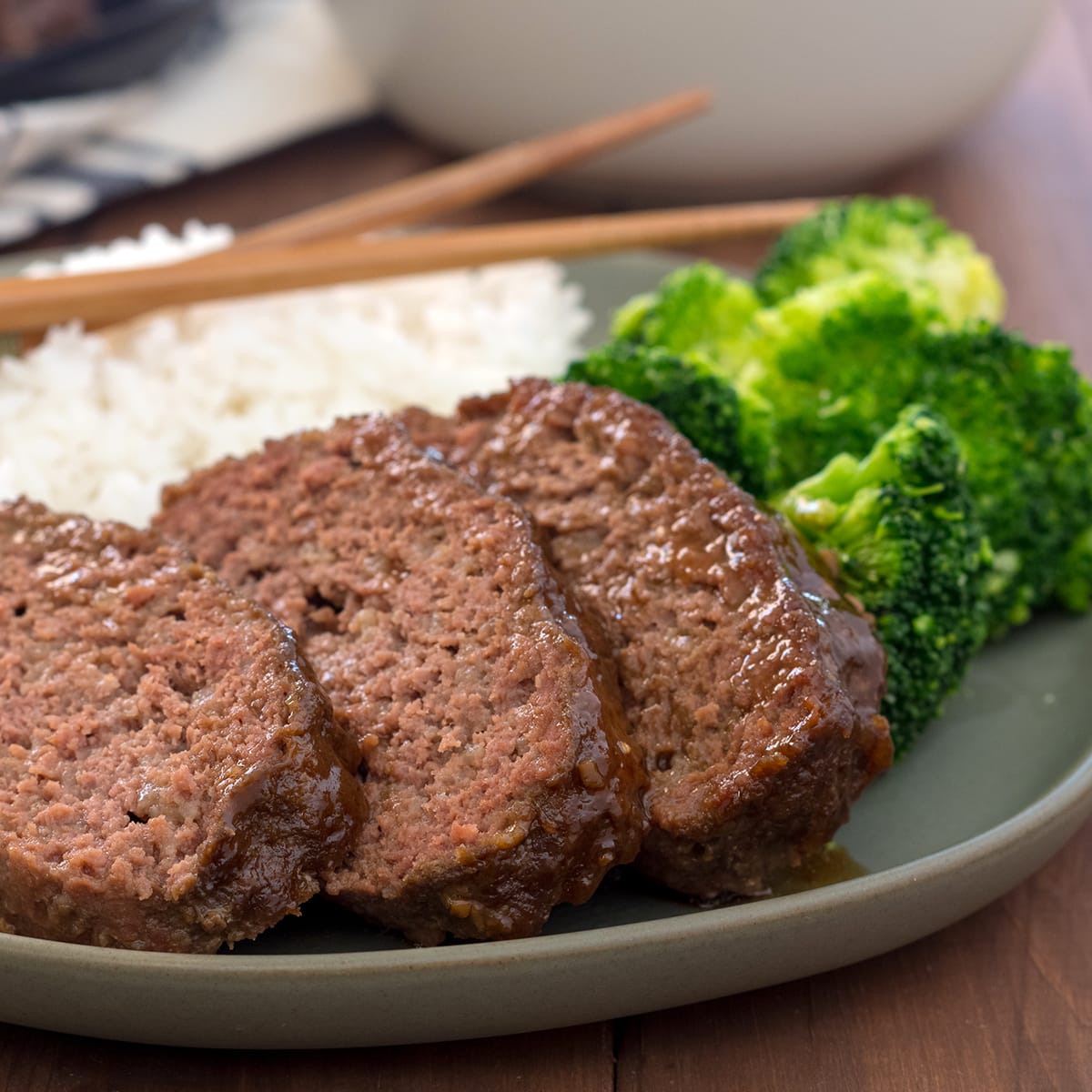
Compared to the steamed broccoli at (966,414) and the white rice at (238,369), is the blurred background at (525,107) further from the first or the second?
the steamed broccoli at (966,414)

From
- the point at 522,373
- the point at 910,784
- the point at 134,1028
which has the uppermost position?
the point at 522,373

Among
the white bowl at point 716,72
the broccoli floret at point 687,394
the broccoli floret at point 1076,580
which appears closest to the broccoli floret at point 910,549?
the broccoli floret at point 687,394

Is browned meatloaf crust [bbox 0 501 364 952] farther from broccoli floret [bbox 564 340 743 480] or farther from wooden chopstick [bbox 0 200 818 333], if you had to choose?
wooden chopstick [bbox 0 200 818 333]

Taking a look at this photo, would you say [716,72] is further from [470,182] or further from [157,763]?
[157,763]

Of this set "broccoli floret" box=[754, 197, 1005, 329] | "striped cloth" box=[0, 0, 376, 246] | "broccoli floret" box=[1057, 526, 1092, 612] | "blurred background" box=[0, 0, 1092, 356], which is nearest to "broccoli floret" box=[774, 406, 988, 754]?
"broccoli floret" box=[1057, 526, 1092, 612]

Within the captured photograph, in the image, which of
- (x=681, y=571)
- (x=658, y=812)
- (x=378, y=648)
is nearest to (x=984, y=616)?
(x=681, y=571)

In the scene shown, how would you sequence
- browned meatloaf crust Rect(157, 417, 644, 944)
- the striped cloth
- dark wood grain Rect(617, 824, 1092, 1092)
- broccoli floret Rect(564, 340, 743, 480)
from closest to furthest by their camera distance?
browned meatloaf crust Rect(157, 417, 644, 944) < dark wood grain Rect(617, 824, 1092, 1092) < broccoli floret Rect(564, 340, 743, 480) < the striped cloth

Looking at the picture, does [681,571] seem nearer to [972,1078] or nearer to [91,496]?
[972,1078]
